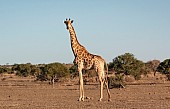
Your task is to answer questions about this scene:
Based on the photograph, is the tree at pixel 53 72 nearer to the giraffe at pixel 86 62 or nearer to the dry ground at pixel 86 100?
the dry ground at pixel 86 100

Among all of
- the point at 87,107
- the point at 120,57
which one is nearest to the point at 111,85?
the point at 120,57

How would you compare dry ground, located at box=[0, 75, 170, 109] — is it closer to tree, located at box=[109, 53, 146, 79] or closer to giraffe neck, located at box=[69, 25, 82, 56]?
giraffe neck, located at box=[69, 25, 82, 56]

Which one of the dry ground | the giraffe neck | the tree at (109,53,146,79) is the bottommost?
the dry ground

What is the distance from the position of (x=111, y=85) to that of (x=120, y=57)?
34.9 feet

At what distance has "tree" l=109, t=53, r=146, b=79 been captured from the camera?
5597cm

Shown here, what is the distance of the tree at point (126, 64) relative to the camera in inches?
2203

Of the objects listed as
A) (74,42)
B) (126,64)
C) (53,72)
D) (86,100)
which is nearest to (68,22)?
(74,42)

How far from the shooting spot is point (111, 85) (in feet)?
151

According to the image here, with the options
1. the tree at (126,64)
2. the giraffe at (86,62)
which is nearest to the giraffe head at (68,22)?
the giraffe at (86,62)

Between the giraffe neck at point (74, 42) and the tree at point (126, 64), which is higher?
the tree at point (126, 64)

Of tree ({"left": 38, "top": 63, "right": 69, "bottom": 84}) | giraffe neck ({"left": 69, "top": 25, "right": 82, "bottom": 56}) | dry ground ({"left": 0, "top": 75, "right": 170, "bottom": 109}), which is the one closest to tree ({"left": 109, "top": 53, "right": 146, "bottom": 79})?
tree ({"left": 38, "top": 63, "right": 69, "bottom": 84})

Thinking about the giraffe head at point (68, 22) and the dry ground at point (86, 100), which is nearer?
the dry ground at point (86, 100)

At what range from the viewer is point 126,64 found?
184ft

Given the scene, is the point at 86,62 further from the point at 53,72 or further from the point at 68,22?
the point at 53,72
